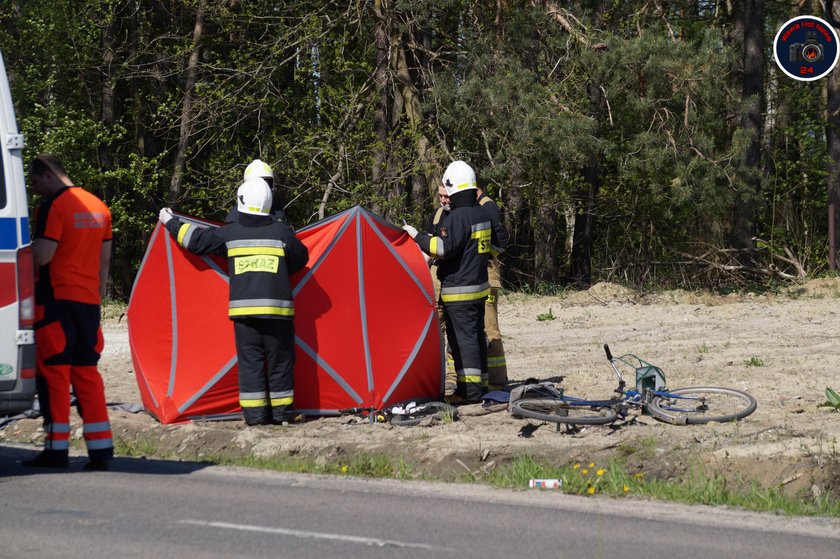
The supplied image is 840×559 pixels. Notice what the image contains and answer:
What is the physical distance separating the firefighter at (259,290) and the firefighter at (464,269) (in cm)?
143

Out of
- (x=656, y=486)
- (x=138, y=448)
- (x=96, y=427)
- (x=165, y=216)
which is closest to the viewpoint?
(x=656, y=486)

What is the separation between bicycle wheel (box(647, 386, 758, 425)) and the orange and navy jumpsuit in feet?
15.0

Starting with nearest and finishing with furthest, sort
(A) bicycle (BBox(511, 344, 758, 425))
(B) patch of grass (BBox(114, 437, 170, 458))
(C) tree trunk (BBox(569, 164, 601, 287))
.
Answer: (B) patch of grass (BBox(114, 437, 170, 458)) < (A) bicycle (BBox(511, 344, 758, 425)) < (C) tree trunk (BBox(569, 164, 601, 287))

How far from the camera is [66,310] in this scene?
26.0ft

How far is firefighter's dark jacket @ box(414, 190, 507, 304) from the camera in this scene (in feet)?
35.3

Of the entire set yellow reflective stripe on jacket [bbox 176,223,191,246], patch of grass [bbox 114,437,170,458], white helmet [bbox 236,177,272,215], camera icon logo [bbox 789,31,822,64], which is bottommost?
patch of grass [bbox 114,437,170,458]

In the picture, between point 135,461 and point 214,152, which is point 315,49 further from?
point 135,461

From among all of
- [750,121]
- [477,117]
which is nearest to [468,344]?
[477,117]

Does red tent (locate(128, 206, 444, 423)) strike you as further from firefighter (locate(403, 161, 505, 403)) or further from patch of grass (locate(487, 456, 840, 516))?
patch of grass (locate(487, 456, 840, 516))

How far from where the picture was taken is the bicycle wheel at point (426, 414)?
396 inches

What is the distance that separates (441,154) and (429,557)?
51.1 ft

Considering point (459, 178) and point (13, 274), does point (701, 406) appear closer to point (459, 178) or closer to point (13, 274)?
point (459, 178)

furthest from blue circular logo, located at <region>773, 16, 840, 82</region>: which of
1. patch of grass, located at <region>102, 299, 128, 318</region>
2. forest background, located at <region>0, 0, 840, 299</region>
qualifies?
patch of grass, located at <region>102, 299, 128, 318</region>

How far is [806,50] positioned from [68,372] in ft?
22.0
